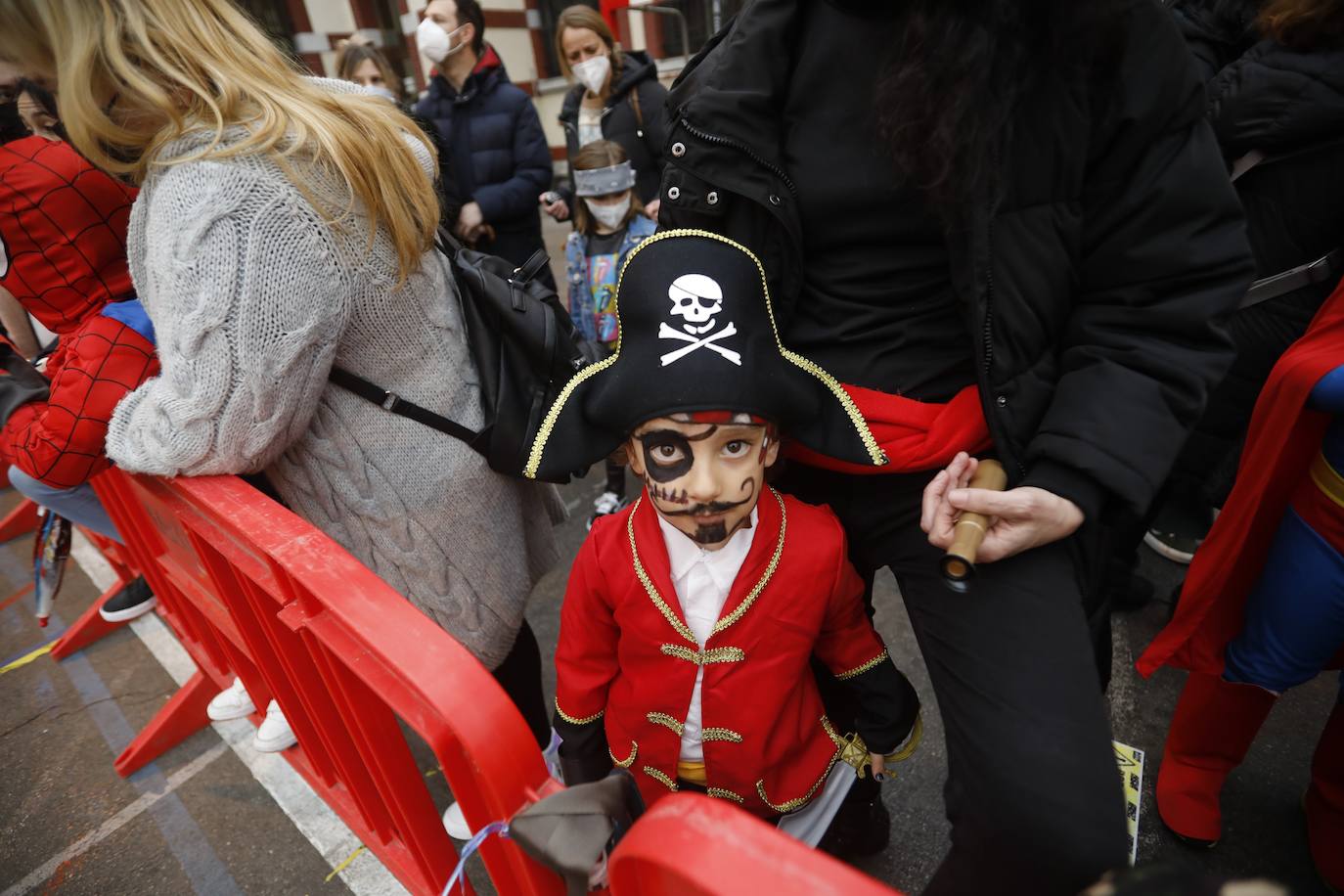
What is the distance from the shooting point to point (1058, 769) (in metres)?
0.99

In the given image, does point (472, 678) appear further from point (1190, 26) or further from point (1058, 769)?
point (1190, 26)

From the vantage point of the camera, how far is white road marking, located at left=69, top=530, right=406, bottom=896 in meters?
2.00

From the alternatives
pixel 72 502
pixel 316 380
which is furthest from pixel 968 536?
pixel 72 502

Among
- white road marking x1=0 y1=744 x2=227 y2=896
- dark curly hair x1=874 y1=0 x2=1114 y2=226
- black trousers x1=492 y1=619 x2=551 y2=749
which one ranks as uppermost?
dark curly hair x1=874 y1=0 x2=1114 y2=226

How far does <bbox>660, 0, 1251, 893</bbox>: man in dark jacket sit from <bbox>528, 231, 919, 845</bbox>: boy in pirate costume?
6.5 inches

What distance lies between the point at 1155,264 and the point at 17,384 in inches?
91.1

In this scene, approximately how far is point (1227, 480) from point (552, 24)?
12476 mm

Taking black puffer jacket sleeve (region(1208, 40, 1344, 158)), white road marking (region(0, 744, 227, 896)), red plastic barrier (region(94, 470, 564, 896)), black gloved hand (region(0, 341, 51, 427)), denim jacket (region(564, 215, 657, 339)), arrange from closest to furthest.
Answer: red plastic barrier (region(94, 470, 564, 896)), black gloved hand (region(0, 341, 51, 427)), black puffer jacket sleeve (region(1208, 40, 1344, 158)), white road marking (region(0, 744, 227, 896)), denim jacket (region(564, 215, 657, 339))

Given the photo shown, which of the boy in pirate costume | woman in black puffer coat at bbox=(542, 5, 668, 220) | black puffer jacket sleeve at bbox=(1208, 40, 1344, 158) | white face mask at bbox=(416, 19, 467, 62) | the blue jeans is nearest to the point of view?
the boy in pirate costume

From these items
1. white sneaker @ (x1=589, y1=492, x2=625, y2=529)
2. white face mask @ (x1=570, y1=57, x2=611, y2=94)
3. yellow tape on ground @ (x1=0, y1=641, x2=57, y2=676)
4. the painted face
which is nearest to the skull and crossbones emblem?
the painted face

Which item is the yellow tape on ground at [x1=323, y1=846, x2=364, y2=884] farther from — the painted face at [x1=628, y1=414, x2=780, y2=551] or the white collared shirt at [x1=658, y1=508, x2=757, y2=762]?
the painted face at [x1=628, y1=414, x2=780, y2=551]

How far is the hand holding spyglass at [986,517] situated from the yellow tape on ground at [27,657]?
364cm

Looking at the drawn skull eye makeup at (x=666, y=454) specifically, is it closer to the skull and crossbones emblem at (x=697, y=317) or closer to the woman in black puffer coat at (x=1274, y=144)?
the skull and crossbones emblem at (x=697, y=317)

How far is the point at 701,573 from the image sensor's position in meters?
1.33
